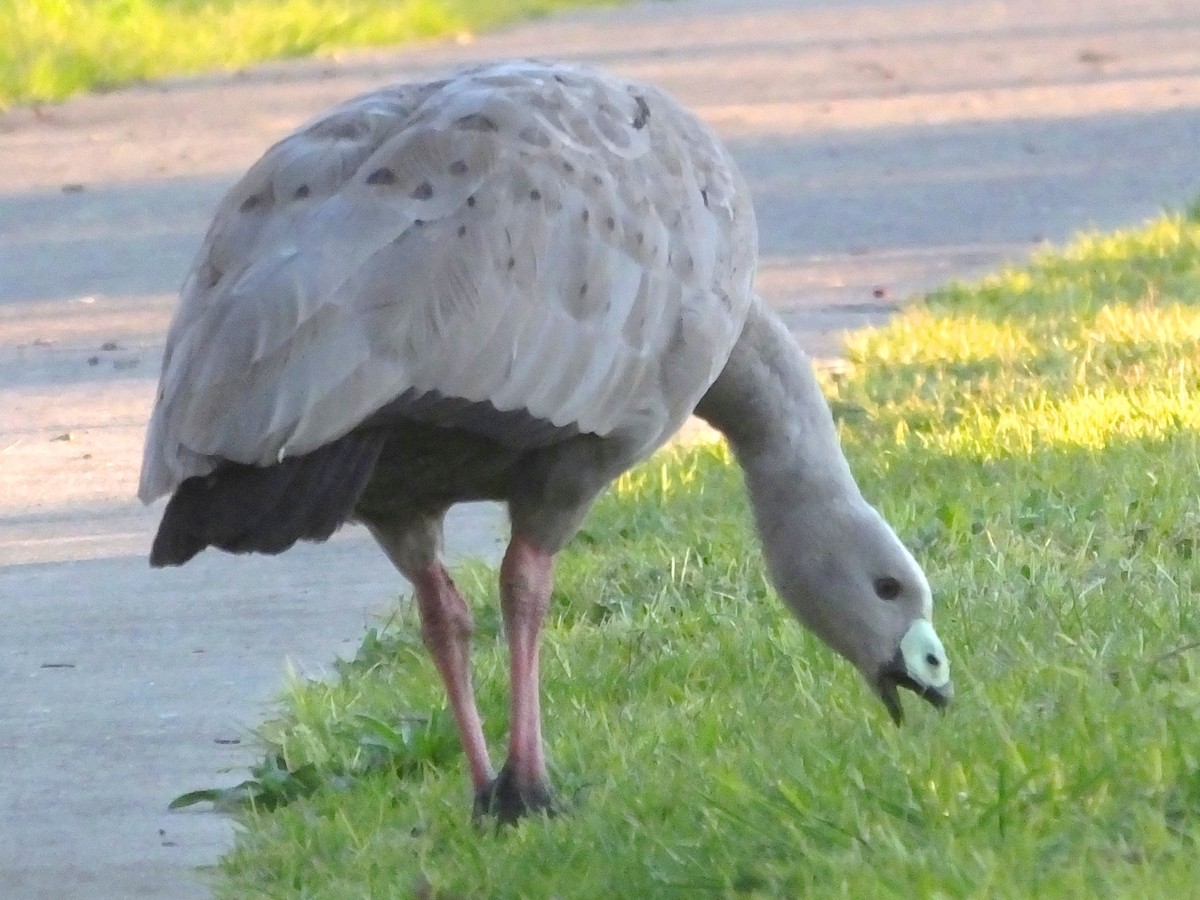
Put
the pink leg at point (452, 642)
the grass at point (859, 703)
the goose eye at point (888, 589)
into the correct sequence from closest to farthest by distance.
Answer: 1. the grass at point (859, 703)
2. the pink leg at point (452, 642)
3. the goose eye at point (888, 589)

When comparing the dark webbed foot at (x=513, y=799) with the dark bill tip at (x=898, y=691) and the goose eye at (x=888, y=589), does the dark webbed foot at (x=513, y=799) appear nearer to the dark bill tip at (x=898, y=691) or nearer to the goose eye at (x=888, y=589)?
the dark bill tip at (x=898, y=691)

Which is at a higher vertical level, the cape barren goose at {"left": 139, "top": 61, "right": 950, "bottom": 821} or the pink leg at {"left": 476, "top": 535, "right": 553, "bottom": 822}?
the cape barren goose at {"left": 139, "top": 61, "right": 950, "bottom": 821}

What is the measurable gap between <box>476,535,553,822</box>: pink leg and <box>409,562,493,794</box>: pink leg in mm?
91

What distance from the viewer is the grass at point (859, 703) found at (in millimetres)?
3844

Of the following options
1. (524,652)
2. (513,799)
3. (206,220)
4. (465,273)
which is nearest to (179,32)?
(206,220)

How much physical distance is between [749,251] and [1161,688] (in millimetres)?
1231

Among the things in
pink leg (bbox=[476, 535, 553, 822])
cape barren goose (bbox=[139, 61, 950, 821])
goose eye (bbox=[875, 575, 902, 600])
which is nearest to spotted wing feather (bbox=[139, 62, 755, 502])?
cape barren goose (bbox=[139, 61, 950, 821])

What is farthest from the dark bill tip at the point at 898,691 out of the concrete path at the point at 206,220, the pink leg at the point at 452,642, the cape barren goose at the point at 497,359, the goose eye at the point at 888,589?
the concrete path at the point at 206,220

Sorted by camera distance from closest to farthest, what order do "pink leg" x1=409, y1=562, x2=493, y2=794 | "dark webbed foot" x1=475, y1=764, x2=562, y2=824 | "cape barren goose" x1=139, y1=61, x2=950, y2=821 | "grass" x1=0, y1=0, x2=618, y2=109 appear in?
"cape barren goose" x1=139, y1=61, x2=950, y2=821, "dark webbed foot" x1=475, y1=764, x2=562, y2=824, "pink leg" x1=409, y1=562, x2=493, y2=794, "grass" x1=0, y1=0, x2=618, y2=109

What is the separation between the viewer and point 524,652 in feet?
15.9

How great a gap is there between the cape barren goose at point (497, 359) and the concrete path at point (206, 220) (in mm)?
853

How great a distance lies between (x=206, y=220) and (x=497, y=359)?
25.1ft

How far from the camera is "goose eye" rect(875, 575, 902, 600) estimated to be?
16.8ft

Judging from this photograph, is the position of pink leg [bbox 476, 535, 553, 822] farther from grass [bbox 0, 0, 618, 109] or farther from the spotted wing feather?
grass [bbox 0, 0, 618, 109]
